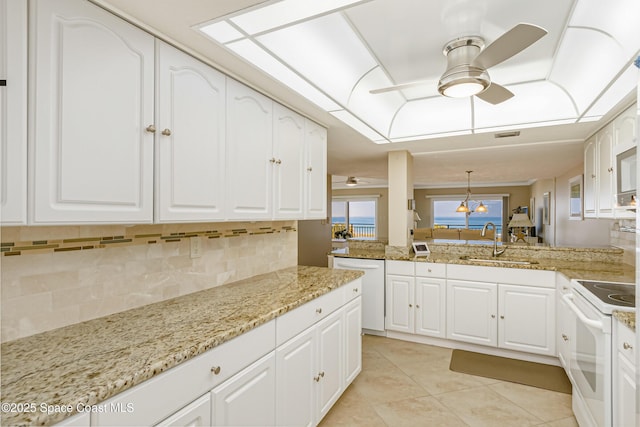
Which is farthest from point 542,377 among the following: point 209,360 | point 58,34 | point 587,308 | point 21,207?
point 58,34

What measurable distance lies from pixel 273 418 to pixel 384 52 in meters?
2.25

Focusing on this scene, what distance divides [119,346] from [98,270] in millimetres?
472

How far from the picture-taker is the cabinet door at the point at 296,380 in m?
1.65

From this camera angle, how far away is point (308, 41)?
78.5 inches

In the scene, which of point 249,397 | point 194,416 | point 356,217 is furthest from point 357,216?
point 194,416

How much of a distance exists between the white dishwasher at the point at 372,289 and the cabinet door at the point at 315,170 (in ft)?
3.71

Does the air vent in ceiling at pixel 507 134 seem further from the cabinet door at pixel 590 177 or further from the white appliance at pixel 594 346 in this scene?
the white appliance at pixel 594 346

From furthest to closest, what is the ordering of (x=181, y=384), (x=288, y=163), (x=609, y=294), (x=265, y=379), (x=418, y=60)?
1. (x=288, y=163)
2. (x=418, y=60)
3. (x=609, y=294)
4. (x=265, y=379)
5. (x=181, y=384)

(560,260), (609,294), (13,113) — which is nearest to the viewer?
(13,113)

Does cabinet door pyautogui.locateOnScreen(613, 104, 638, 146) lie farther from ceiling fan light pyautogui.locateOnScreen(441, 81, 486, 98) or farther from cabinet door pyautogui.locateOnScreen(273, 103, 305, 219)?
cabinet door pyautogui.locateOnScreen(273, 103, 305, 219)

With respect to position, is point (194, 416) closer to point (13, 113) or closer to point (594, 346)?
point (13, 113)

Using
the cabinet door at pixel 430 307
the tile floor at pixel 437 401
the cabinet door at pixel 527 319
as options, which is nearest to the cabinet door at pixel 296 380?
the tile floor at pixel 437 401

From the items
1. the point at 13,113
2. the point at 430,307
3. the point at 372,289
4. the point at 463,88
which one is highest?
the point at 463,88

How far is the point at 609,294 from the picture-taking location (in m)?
1.89
